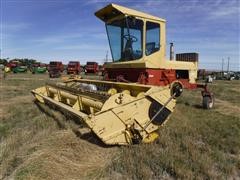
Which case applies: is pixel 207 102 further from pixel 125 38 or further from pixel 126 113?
pixel 126 113

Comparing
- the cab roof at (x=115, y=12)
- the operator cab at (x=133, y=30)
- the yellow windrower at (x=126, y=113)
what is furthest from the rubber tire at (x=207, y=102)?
the yellow windrower at (x=126, y=113)

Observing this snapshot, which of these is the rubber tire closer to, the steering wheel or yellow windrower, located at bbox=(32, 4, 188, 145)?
yellow windrower, located at bbox=(32, 4, 188, 145)

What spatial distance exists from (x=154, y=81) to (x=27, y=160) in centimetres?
416

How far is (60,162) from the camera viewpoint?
3.93m

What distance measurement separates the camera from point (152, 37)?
7.39 meters

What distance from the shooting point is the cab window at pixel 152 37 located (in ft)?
23.9

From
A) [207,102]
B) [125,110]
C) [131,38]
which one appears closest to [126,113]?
[125,110]

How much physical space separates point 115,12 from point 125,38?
0.76 metres

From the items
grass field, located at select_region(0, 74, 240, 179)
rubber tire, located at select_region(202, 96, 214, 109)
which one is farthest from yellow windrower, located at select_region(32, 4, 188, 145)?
rubber tire, located at select_region(202, 96, 214, 109)

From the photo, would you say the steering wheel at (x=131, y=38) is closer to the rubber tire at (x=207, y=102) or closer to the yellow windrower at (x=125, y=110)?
the yellow windrower at (x=125, y=110)

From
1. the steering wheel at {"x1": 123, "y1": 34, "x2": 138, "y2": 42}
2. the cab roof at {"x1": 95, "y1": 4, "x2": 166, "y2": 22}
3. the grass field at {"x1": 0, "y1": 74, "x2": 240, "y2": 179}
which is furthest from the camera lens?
the steering wheel at {"x1": 123, "y1": 34, "x2": 138, "y2": 42}

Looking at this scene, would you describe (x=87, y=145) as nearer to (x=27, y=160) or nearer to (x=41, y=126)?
(x=27, y=160)

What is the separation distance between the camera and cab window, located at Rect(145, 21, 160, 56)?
727 centimetres

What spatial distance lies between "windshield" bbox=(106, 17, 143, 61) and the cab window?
0.20 meters
